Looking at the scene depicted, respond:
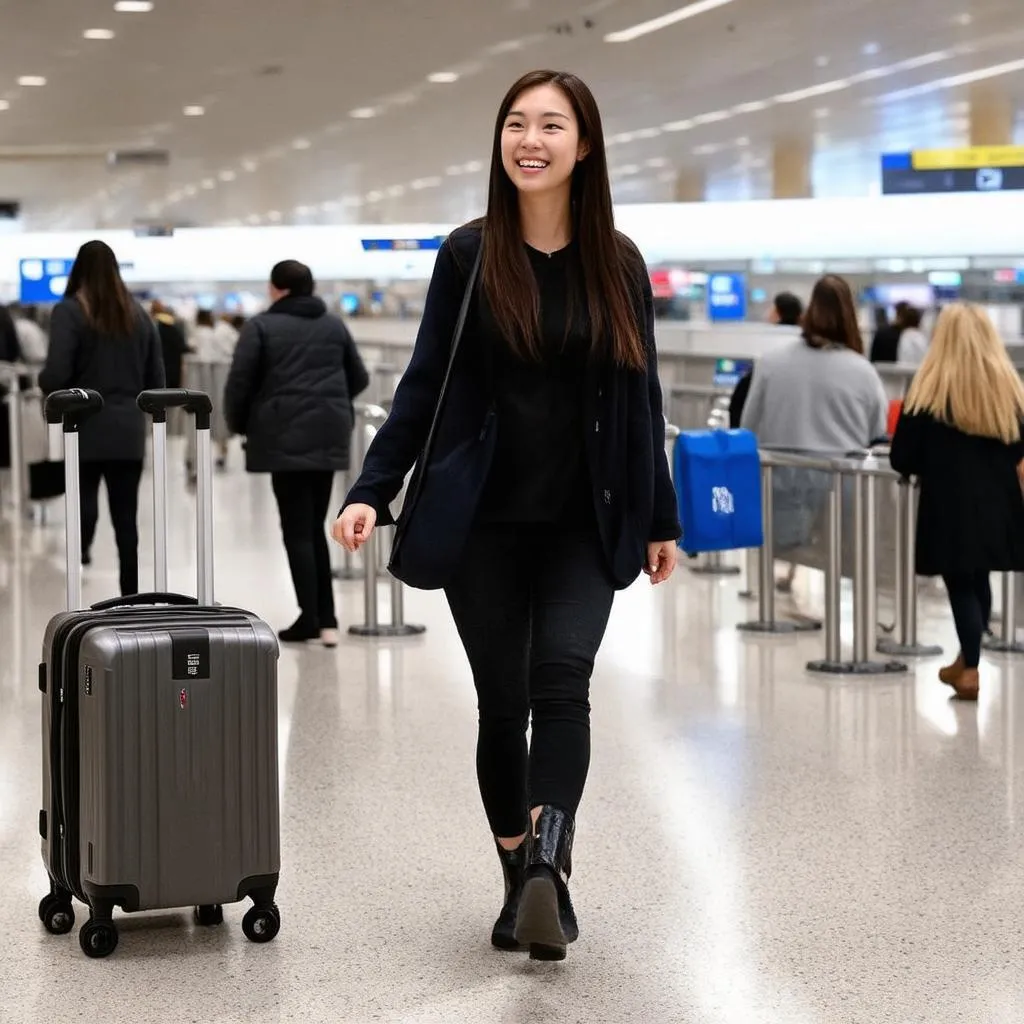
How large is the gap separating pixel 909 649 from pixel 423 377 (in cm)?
471

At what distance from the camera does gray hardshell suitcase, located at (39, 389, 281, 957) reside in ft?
12.5

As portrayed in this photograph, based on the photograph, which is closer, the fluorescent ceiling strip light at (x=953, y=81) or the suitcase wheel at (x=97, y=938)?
the suitcase wheel at (x=97, y=938)

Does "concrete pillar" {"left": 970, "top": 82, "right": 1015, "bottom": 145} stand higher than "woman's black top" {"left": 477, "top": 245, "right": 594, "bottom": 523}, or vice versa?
"concrete pillar" {"left": 970, "top": 82, "right": 1015, "bottom": 145}

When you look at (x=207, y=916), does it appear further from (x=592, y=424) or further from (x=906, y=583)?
(x=906, y=583)

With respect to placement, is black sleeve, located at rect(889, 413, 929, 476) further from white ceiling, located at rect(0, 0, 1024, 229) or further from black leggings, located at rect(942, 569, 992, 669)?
white ceiling, located at rect(0, 0, 1024, 229)

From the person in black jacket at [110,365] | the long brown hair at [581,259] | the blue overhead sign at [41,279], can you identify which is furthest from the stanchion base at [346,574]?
the blue overhead sign at [41,279]

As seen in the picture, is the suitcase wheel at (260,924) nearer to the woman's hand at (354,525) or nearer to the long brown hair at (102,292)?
the woman's hand at (354,525)

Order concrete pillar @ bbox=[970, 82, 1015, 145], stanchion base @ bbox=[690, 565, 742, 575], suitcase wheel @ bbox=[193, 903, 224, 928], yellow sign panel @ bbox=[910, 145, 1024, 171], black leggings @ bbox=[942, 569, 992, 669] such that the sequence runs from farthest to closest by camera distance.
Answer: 1. yellow sign panel @ bbox=[910, 145, 1024, 171]
2. concrete pillar @ bbox=[970, 82, 1015, 145]
3. stanchion base @ bbox=[690, 565, 742, 575]
4. black leggings @ bbox=[942, 569, 992, 669]
5. suitcase wheel @ bbox=[193, 903, 224, 928]

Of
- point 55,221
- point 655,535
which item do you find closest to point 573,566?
point 655,535

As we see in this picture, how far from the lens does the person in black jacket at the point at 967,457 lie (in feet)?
22.2

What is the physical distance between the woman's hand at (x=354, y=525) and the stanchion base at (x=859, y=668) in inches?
166

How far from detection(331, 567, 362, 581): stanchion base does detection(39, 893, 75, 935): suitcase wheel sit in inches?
246

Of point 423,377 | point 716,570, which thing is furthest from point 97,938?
point 716,570

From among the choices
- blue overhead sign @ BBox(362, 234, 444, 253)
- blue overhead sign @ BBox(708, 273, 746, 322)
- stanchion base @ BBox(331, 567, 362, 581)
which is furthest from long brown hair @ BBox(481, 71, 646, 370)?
blue overhead sign @ BBox(708, 273, 746, 322)
